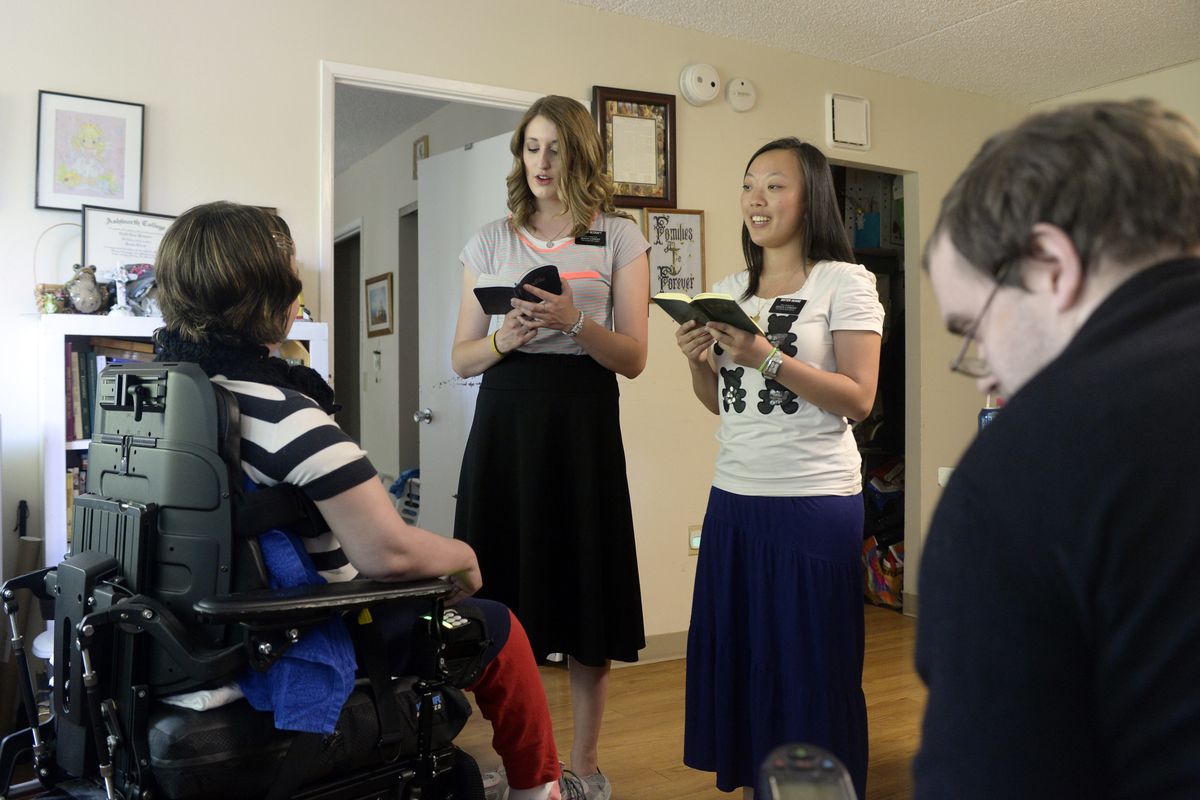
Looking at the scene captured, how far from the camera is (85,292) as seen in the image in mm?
2445

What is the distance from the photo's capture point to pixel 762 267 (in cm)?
196

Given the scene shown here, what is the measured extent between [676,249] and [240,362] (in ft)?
8.40

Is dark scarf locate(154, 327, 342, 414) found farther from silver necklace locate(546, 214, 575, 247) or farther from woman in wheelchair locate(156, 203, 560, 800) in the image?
silver necklace locate(546, 214, 575, 247)

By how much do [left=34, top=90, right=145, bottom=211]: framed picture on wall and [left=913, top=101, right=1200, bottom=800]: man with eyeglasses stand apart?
2.68 m

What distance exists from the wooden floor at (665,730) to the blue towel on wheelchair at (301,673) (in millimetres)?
1241

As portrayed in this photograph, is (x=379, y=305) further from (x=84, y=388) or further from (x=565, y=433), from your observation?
(x=565, y=433)

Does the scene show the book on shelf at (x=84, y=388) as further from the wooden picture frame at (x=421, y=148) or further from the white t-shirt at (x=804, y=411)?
the wooden picture frame at (x=421, y=148)

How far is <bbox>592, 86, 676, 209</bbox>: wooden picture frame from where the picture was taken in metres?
3.52

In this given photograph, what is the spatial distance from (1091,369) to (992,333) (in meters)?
0.09

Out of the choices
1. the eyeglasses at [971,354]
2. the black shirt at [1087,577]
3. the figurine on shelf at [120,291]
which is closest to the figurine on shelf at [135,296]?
the figurine on shelf at [120,291]

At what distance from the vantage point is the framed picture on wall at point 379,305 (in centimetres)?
558

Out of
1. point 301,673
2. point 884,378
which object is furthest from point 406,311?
point 301,673

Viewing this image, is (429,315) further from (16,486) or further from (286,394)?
(286,394)

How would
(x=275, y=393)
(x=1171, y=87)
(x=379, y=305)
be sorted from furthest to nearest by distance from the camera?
(x=379, y=305) < (x=1171, y=87) < (x=275, y=393)
